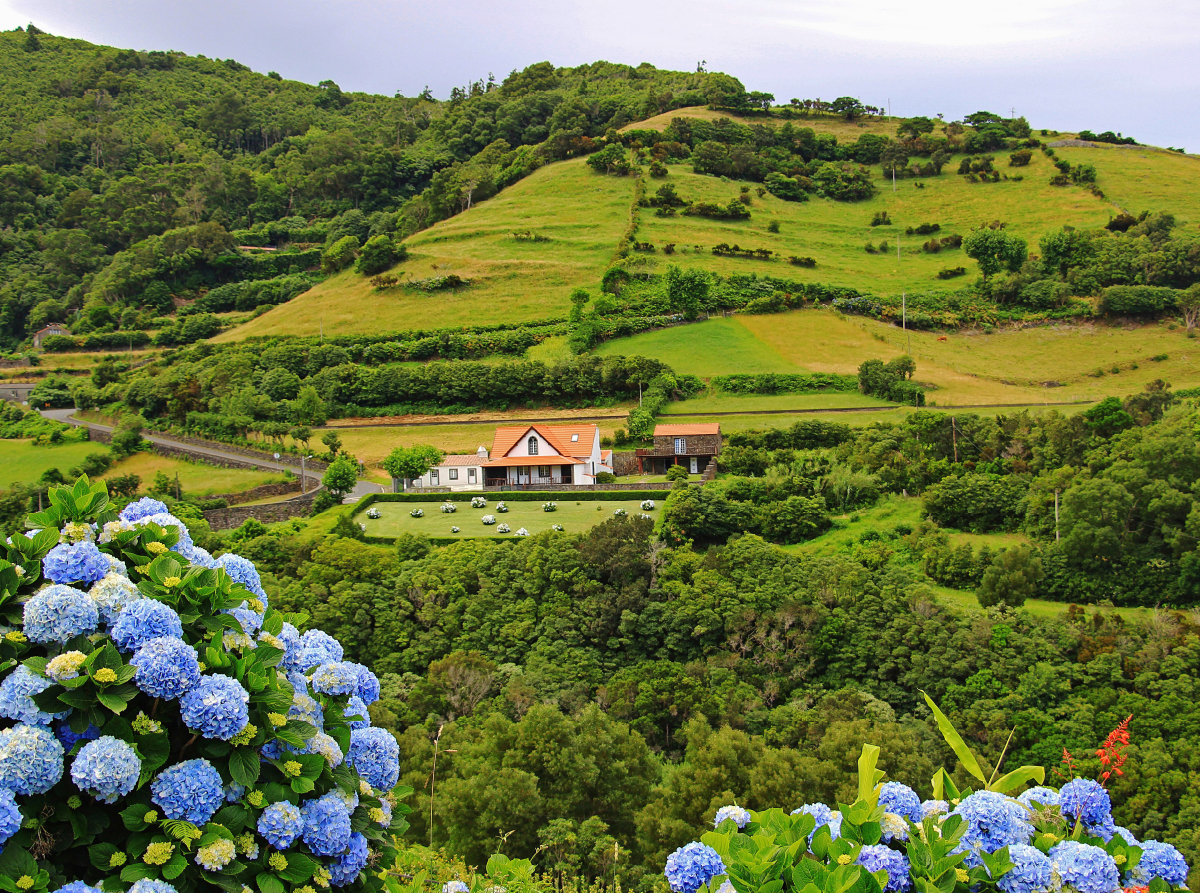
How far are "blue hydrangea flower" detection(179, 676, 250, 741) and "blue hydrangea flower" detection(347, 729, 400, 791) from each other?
102 centimetres

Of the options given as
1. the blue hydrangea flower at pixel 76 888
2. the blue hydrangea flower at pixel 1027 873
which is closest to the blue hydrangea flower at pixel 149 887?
the blue hydrangea flower at pixel 76 888

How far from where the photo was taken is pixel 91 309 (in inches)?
3656

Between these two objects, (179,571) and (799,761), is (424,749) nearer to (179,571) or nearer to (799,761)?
(799,761)

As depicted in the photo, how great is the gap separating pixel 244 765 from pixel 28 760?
0.97 metres

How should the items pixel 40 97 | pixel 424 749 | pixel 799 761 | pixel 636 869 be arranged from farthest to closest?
pixel 40 97 < pixel 424 749 < pixel 799 761 < pixel 636 869

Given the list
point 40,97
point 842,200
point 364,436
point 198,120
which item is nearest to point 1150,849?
point 364,436

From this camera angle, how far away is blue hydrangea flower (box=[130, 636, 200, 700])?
4238 mm

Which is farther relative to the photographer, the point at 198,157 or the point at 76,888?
the point at 198,157

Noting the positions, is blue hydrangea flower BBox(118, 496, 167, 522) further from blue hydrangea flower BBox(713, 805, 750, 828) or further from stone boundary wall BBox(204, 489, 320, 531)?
stone boundary wall BBox(204, 489, 320, 531)

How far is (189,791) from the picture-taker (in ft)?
14.3

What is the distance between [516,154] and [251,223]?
145ft

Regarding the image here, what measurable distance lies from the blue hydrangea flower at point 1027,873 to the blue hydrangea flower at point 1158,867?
60cm

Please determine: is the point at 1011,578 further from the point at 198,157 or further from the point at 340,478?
the point at 198,157

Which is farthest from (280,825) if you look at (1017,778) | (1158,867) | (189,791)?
(1158,867)
